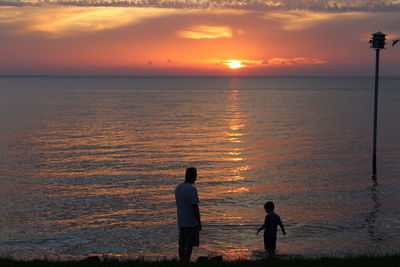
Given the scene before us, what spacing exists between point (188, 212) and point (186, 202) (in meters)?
0.29

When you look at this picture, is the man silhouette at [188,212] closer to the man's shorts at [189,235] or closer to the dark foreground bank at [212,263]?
the man's shorts at [189,235]

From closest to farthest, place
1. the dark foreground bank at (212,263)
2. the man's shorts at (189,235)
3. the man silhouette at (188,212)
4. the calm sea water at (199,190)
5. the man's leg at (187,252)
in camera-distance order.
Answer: the man silhouette at (188,212) → the dark foreground bank at (212,263) → the man's shorts at (189,235) → the man's leg at (187,252) → the calm sea water at (199,190)

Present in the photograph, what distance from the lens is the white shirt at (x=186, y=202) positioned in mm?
11828

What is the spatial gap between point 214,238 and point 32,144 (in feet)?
111

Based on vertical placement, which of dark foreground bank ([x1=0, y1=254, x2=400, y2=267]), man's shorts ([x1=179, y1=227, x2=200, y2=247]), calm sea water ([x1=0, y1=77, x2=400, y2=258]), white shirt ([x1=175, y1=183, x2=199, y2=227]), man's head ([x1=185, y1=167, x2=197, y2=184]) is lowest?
calm sea water ([x1=0, y1=77, x2=400, y2=258])

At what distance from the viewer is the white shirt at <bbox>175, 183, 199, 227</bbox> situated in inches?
466

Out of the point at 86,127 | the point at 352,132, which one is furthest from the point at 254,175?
the point at 86,127

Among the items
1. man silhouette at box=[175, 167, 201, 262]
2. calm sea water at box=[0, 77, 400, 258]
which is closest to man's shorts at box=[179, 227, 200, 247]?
man silhouette at box=[175, 167, 201, 262]

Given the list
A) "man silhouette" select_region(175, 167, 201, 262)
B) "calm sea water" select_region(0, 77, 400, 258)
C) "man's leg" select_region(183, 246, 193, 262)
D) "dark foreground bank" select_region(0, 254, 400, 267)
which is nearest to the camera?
"man silhouette" select_region(175, 167, 201, 262)

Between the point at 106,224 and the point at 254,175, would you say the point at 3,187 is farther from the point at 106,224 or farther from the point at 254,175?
the point at 254,175

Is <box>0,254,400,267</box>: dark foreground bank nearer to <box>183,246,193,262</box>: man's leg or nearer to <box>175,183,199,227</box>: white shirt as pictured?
<box>183,246,193,262</box>: man's leg

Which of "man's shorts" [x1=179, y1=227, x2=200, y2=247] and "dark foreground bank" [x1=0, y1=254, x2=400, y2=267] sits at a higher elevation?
"man's shorts" [x1=179, y1=227, x2=200, y2=247]

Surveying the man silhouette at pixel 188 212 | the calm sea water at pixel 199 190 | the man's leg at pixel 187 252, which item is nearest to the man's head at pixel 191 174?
the man silhouette at pixel 188 212

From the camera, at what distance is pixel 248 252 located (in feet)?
60.3
